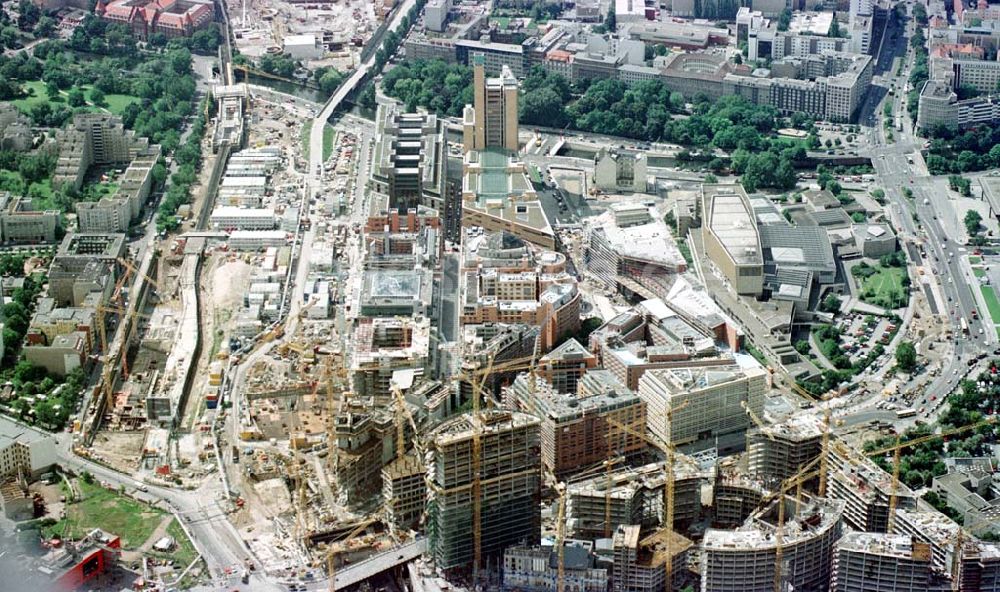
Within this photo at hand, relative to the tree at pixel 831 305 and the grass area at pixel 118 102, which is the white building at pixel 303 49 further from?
the tree at pixel 831 305

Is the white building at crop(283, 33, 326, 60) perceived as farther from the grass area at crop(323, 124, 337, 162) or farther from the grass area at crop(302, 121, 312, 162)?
the grass area at crop(323, 124, 337, 162)

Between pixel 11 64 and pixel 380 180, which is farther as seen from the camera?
pixel 11 64

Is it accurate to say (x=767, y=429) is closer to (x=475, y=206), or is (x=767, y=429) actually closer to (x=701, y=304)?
(x=701, y=304)

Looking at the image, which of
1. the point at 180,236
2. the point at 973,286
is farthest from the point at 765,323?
the point at 180,236

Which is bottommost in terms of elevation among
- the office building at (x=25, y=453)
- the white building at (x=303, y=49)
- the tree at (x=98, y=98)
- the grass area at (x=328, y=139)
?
the office building at (x=25, y=453)

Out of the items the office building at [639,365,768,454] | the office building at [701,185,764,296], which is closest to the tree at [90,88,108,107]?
the office building at [701,185,764,296]

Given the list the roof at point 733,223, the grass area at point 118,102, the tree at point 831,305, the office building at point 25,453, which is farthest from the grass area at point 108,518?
the grass area at point 118,102
